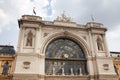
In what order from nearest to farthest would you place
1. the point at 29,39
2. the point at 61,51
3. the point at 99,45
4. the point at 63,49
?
the point at 29,39, the point at 61,51, the point at 63,49, the point at 99,45

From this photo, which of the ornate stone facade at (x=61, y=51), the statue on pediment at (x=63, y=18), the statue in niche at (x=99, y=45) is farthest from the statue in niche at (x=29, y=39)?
the statue in niche at (x=99, y=45)

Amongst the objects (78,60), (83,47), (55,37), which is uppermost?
(55,37)

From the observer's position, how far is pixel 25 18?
2469cm

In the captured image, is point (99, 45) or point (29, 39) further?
point (99, 45)

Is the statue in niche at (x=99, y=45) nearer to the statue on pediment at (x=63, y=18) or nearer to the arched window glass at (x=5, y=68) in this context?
the statue on pediment at (x=63, y=18)

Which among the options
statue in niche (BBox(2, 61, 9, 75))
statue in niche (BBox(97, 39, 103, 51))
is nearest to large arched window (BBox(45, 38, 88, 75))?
statue in niche (BBox(97, 39, 103, 51))

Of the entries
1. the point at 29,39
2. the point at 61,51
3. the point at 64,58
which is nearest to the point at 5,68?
the point at 29,39

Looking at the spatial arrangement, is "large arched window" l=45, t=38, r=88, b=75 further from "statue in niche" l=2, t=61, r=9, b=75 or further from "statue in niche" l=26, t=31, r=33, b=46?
"statue in niche" l=2, t=61, r=9, b=75

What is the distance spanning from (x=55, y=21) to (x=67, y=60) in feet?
24.6

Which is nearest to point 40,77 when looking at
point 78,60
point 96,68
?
point 78,60

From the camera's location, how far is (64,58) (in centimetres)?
2395

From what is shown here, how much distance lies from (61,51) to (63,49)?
21.6 inches

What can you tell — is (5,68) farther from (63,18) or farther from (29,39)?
(63,18)

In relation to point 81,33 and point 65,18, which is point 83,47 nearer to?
point 81,33
